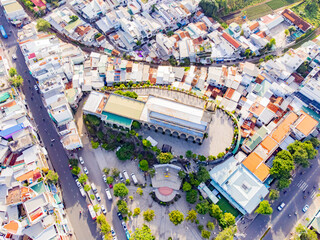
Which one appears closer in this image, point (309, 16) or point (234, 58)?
point (234, 58)

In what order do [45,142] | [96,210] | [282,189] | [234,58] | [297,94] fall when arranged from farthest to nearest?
1. [234,58]
2. [297,94]
3. [45,142]
4. [282,189]
5. [96,210]

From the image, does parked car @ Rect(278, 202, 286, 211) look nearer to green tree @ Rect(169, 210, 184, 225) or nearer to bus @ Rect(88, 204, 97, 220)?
green tree @ Rect(169, 210, 184, 225)

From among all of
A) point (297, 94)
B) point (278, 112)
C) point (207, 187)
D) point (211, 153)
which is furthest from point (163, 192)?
point (297, 94)

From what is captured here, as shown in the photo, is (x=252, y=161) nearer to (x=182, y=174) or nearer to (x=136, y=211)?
(x=182, y=174)

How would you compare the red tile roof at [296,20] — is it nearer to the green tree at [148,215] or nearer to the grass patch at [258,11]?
the grass patch at [258,11]

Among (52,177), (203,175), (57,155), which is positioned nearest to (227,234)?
(203,175)

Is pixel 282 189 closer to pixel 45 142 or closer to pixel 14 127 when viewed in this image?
pixel 45 142
